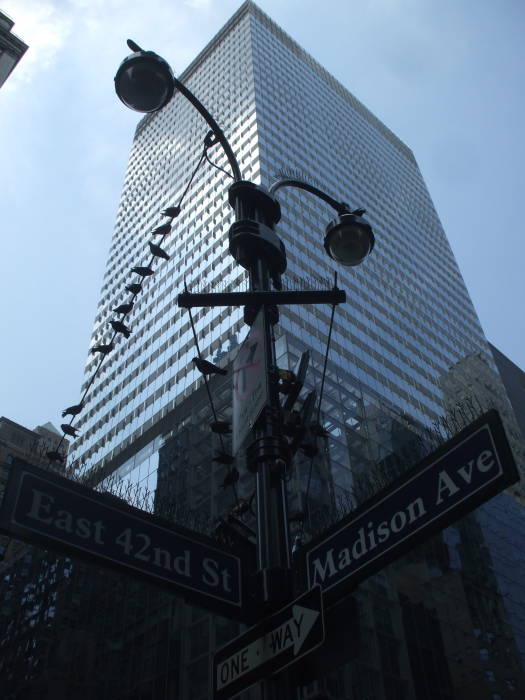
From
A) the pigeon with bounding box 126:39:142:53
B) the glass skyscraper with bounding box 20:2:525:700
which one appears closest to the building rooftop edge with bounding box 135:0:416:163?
the glass skyscraper with bounding box 20:2:525:700

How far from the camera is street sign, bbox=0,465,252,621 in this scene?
470cm

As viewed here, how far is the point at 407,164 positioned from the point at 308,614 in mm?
115678

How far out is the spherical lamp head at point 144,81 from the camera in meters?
7.74

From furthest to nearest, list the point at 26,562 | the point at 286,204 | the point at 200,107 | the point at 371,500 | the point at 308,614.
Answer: the point at 286,204 < the point at 26,562 < the point at 200,107 < the point at 371,500 < the point at 308,614

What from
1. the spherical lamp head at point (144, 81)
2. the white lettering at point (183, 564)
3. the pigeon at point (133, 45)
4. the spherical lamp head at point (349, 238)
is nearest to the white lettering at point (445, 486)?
the white lettering at point (183, 564)

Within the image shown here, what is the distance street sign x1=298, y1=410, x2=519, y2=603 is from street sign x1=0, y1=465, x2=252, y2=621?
2.10 ft

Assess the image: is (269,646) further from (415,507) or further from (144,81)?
(144,81)

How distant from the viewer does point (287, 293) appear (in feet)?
21.5

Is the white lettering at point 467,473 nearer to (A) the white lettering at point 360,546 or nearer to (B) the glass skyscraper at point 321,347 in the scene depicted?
(A) the white lettering at point 360,546

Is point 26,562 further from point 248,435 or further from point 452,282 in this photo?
point 452,282

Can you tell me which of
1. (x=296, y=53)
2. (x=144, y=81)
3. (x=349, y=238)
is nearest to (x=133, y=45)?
(x=144, y=81)

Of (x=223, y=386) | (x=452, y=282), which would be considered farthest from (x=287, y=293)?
(x=452, y=282)

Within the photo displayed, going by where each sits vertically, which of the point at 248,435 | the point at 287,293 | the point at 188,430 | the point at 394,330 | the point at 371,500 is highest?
the point at 394,330

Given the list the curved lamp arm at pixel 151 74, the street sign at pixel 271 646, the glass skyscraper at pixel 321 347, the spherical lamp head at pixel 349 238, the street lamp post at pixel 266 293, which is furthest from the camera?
the glass skyscraper at pixel 321 347
